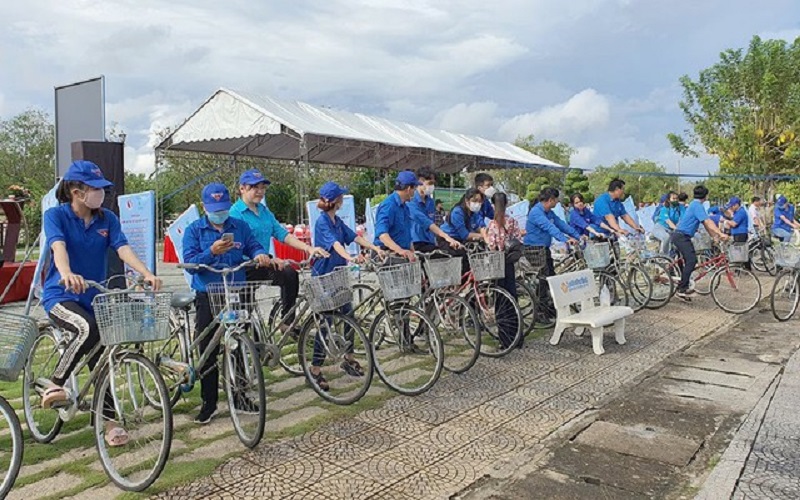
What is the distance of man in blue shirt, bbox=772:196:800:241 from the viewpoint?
12.9m

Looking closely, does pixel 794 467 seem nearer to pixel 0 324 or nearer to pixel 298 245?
pixel 298 245

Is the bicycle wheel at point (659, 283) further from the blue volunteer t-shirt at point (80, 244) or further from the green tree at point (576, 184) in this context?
the green tree at point (576, 184)

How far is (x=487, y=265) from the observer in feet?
19.9

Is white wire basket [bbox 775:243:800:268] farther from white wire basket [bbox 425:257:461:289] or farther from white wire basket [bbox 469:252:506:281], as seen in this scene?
white wire basket [bbox 425:257:461:289]

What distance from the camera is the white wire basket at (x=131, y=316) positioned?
3238mm

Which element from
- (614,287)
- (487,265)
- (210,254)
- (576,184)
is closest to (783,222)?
(614,287)

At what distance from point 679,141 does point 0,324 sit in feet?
78.6

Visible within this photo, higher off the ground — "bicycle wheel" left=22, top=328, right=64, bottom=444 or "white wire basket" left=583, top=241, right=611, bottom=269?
"white wire basket" left=583, top=241, right=611, bottom=269

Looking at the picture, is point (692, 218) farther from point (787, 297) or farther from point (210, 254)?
point (210, 254)

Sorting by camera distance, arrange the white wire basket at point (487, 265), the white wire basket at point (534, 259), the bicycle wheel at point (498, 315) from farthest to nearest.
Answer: the white wire basket at point (534, 259)
the bicycle wheel at point (498, 315)
the white wire basket at point (487, 265)

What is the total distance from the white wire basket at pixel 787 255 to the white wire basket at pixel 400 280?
5441 mm

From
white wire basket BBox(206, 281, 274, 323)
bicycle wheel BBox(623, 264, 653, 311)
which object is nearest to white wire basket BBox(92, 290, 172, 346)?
white wire basket BBox(206, 281, 274, 323)

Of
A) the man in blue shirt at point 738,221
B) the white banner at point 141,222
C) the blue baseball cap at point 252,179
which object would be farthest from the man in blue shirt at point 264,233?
the man in blue shirt at point 738,221

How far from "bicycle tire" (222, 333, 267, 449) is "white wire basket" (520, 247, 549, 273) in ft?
13.9
